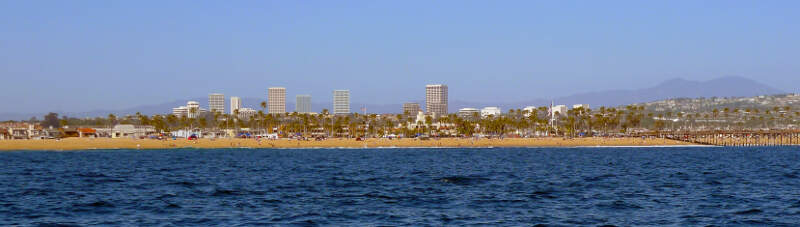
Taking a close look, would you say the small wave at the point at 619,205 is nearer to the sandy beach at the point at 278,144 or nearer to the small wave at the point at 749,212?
the small wave at the point at 749,212

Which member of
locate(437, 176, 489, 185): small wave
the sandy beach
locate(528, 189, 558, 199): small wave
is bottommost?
locate(528, 189, 558, 199): small wave

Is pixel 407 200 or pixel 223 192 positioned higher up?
pixel 223 192

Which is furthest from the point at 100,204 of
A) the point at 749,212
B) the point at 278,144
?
the point at 278,144

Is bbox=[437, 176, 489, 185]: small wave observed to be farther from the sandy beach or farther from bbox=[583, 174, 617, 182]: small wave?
the sandy beach

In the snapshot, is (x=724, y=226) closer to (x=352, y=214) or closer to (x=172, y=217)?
(x=352, y=214)

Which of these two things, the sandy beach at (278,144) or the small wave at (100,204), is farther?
the sandy beach at (278,144)

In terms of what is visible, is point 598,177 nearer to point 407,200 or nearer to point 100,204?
point 407,200

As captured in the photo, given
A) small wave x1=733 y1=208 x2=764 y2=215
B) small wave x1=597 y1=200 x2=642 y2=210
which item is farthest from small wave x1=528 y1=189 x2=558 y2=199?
small wave x1=733 y1=208 x2=764 y2=215

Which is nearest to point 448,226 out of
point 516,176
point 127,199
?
point 127,199

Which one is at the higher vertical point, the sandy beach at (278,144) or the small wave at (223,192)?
the sandy beach at (278,144)

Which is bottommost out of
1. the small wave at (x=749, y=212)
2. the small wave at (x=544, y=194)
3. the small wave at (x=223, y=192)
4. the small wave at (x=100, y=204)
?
the small wave at (x=749, y=212)

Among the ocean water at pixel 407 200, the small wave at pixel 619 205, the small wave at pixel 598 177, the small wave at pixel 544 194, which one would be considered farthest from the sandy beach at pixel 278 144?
the small wave at pixel 619 205

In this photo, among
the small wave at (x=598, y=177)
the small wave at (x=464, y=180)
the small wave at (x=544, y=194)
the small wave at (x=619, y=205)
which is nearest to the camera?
the small wave at (x=619, y=205)

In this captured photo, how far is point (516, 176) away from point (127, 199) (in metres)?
27.5
